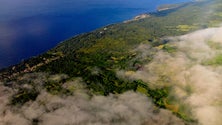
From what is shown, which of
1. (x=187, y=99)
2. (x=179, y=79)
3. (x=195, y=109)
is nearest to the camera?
(x=195, y=109)

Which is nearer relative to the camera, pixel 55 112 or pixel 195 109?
pixel 195 109

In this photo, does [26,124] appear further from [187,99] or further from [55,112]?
[187,99]

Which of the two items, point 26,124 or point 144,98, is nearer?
point 26,124

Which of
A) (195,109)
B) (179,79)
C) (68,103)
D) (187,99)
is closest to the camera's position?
(195,109)

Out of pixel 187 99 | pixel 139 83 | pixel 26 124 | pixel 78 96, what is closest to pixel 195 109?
pixel 187 99

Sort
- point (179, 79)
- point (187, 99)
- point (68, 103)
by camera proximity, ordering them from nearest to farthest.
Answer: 1. point (187, 99)
2. point (68, 103)
3. point (179, 79)

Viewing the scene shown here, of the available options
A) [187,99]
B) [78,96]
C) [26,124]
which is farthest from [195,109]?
[26,124]

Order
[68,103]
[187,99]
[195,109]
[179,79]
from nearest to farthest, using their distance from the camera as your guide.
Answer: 1. [195,109]
2. [187,99]
3. [68,103]
4. [179,79]

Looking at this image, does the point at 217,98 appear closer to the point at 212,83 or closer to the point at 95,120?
the point at 212,83
